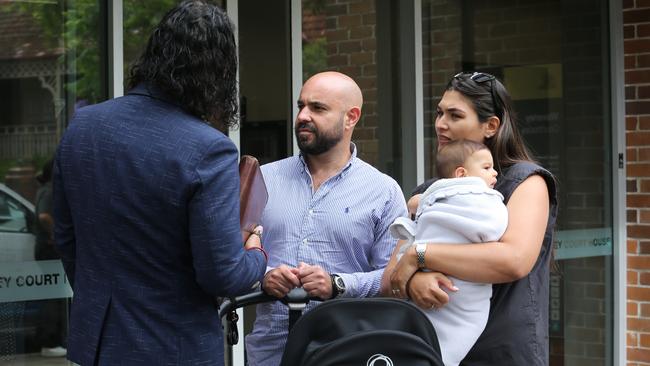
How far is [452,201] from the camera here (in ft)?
8.90

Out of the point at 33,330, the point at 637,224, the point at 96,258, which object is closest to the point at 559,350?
the point at 637,224

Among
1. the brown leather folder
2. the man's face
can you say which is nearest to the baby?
the brown leather folder

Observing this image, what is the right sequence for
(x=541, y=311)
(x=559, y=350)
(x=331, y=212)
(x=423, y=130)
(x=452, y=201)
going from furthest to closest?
(x=559, y=350)
(x=423, y=130)
(x=331, y=212)
(x=541, y=311)
(x=452, y=201)

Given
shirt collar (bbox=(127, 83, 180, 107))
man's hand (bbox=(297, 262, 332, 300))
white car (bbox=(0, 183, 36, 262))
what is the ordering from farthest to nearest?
white car (bbox=(0, 183, 36, 262))
man's hand (bbox=(297, 262, 332, 300))
shirt collar (bbox=(127, 83, 180, 107))

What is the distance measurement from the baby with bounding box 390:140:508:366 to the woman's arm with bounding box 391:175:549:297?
30 millimetres

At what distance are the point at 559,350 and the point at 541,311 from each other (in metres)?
3.78

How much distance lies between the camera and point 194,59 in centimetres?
253

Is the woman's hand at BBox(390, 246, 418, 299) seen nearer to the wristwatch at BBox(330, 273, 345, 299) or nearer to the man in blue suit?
the wristwatch at BBox(330, 273, 345, 299)

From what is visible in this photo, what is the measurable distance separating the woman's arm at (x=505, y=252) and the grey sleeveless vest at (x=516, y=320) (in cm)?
7

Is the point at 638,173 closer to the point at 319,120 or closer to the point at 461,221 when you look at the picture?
the point at 319,120

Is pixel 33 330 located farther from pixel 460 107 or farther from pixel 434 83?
pixel 434 83

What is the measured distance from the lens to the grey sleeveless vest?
2855 millimetres

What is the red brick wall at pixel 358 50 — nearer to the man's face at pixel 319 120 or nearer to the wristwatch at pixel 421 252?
the man's face at pixel 319 120

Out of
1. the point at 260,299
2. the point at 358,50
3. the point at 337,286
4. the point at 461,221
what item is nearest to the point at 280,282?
the point at 260,299
